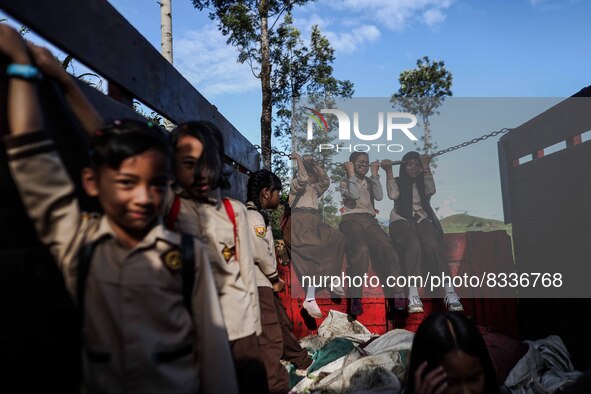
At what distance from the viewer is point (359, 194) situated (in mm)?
6312

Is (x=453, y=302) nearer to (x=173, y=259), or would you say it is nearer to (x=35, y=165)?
(x=173, y=259)

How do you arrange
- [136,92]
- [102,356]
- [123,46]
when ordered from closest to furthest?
[102,356], [123,46], [136,92]

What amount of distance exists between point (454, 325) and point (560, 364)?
3.36 meters

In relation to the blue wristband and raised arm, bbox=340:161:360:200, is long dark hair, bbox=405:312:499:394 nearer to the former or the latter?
the blue wristband

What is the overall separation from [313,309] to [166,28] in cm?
682

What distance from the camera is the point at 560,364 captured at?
441 centimetres

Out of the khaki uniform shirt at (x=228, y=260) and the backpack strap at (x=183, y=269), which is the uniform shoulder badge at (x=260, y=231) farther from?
the backpack strap at (x=183, y=269)

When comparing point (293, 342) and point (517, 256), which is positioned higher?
point (517, 256)

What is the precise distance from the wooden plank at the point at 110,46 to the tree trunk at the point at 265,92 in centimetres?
1008

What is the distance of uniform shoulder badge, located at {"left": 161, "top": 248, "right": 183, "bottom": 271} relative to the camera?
141cm

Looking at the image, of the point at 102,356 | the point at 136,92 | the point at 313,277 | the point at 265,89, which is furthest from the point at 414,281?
the point at 265,89

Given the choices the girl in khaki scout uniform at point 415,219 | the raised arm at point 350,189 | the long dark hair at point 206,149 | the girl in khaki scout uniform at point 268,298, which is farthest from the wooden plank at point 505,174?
the long dark hair at point 206,149

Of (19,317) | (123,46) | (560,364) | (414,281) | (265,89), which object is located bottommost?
(560,364)

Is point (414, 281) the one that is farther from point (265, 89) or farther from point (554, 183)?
point (265, 89)
